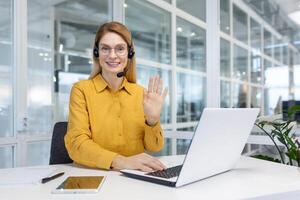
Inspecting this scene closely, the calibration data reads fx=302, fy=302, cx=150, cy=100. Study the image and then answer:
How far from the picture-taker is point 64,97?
143 inches

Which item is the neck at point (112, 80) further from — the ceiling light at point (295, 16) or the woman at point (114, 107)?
the ceiling light at point (295, 16)

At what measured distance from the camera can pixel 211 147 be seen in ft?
3.15

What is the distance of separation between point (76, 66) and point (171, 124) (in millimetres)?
1661

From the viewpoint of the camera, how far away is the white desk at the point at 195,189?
84cm

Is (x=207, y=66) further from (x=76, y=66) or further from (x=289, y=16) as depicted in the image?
(x=76, y=66)

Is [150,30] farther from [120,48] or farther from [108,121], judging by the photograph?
[108,121]

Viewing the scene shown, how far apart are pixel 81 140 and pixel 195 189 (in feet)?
2.04

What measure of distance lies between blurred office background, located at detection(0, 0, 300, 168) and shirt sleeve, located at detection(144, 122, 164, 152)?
2.88ft

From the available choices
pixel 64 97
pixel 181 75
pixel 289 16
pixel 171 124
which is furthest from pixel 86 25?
pixel 289 16

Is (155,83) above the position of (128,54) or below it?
below

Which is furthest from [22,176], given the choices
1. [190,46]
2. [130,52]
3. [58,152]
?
[190,46]

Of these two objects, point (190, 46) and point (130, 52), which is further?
point (190, 46)

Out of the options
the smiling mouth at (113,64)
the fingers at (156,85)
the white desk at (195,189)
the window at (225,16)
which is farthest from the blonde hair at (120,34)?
the window at (225,16)

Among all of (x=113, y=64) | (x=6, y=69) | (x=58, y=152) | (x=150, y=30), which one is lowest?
(x=58, y=152)
